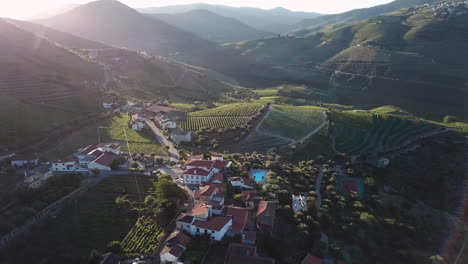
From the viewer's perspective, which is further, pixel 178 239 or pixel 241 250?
pixel 178 239

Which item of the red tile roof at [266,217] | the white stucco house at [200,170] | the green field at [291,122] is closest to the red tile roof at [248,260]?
the red tile roof at [266,217]

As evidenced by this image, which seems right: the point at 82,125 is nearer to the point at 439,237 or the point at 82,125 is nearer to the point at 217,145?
the point at 217,145

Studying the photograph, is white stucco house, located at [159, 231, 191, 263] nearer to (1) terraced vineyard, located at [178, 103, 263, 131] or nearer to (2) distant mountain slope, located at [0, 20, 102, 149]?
(2) distant mountain slope, located at [0, 20, 102, 149]

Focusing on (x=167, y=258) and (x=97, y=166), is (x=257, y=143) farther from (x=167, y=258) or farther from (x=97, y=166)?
(x=167, y=258)

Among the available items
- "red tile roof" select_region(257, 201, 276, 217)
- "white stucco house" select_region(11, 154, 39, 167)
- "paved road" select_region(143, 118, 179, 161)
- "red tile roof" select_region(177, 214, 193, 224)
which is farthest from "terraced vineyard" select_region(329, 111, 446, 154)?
"white stucco house" select_region(11, 154, 39, 167)

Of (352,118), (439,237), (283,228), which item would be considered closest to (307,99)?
(352,118)

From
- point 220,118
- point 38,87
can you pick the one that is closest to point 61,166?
point 220,118
